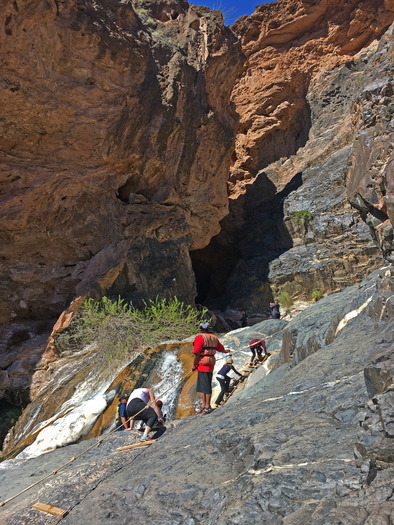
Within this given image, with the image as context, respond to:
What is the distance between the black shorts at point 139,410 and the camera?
5.30 metres

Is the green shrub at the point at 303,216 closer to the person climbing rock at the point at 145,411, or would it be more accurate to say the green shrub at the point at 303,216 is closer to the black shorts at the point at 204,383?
the black shorts at the point at 204,383

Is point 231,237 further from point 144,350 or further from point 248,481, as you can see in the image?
point 248,481

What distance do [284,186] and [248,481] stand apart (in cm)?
1972

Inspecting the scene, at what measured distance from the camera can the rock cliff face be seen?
16.5m

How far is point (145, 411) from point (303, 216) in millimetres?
14244

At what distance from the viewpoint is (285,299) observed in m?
16.5

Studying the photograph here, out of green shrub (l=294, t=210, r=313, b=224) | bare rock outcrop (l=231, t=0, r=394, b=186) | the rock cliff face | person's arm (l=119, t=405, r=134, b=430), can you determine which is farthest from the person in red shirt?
bare rock outcrop (l=231, t=0, r=394, b=186)

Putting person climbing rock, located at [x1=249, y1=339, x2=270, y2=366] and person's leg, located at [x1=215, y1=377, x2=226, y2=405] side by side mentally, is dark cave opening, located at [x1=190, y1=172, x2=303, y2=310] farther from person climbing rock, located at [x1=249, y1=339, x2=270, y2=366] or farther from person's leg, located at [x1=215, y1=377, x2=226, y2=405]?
person's leg, located at [x1=215, y1=377, x2=226, y2=405]

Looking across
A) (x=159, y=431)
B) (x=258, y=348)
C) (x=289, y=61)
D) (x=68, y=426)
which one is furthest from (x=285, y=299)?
(x=289, y=61)

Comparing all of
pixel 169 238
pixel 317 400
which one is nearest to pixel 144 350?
pixel 169 238

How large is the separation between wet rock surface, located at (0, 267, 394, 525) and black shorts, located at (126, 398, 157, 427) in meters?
0.27

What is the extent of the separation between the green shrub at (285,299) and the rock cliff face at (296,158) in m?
0.19

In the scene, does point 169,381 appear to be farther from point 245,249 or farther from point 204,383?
point 245,249

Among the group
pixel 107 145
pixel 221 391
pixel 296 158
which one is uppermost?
pixel 296 158
